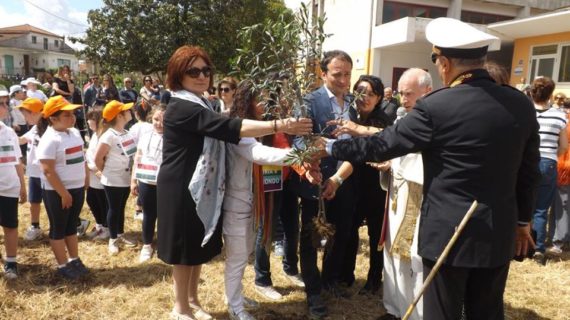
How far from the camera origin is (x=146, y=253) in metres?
4.71

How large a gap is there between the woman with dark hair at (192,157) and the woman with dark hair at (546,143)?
3.54 m

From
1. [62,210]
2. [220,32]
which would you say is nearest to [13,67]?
[220,32]

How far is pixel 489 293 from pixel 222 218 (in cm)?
183

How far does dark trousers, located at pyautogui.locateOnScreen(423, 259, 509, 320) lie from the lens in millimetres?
2141

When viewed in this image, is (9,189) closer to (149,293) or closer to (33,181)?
(33,181)

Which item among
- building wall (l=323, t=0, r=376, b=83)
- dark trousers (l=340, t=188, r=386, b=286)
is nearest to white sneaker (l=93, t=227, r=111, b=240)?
dark trousers (l=340, t=188, r=386, b=286)

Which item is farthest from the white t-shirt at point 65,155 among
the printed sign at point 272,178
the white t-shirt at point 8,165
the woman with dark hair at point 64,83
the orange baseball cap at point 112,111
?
the woman with dark hair at point 64,83

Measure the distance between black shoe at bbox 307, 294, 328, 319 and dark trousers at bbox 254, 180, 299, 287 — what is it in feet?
1.78

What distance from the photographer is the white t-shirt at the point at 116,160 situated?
4.76 meters

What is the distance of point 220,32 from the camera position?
20969 millimetres

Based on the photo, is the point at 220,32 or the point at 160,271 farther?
the point at 220,32

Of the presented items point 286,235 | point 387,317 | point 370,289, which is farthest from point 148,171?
point 387,317

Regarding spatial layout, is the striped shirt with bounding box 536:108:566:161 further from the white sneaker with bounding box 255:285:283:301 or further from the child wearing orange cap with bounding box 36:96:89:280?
the child wearing orange cap with bounding box 36:96:89:280

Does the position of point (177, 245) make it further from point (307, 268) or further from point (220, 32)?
point (220, 32)
